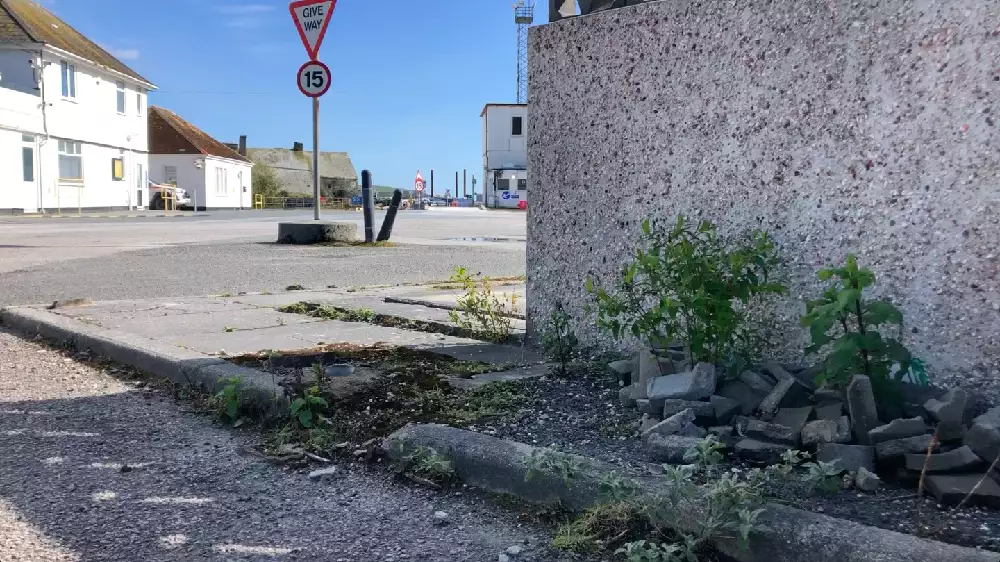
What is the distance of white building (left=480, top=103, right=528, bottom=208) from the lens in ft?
212

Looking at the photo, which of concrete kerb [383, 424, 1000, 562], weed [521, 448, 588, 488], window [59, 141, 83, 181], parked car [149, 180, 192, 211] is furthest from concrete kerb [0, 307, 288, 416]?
parked car [149, 180, 192, 211]

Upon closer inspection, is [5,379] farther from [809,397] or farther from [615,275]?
[809,397]

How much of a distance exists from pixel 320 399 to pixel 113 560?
119cm

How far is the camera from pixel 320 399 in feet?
11.2

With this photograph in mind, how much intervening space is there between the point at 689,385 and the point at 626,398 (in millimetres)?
396

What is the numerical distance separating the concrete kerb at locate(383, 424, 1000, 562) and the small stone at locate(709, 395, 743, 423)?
1.72 feet

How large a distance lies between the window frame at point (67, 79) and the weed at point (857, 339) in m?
38.5

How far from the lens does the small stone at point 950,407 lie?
261 cm

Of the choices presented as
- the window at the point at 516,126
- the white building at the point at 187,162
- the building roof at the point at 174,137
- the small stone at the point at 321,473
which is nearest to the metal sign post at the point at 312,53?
the small stone at the point at 321,473

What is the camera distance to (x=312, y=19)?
1239 cm

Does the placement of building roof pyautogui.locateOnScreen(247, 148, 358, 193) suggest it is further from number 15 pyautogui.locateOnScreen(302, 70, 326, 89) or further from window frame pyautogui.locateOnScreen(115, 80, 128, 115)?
number 15 pyautogui.locateOnScreen(302, 70, 326, 89)

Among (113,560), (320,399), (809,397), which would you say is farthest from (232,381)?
(809,397)

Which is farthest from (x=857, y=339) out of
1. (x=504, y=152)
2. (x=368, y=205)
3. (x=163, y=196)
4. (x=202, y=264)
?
(x=504, y=152)

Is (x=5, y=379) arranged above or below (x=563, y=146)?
below
